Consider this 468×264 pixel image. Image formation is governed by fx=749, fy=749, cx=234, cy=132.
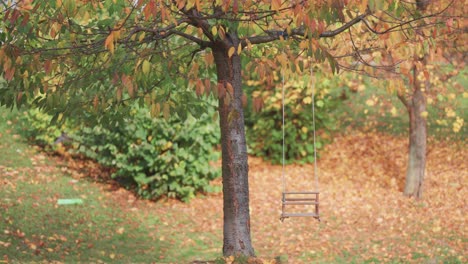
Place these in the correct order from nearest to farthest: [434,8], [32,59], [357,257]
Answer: [32,59]
[357,257]
[434,8]

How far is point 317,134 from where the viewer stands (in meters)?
17.5

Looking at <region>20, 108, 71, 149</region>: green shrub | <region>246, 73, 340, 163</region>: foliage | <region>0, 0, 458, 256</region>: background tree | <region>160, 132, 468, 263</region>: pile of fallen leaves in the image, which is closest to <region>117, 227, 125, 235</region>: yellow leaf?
<region>160, 132, 468, 263</region>: pile of fallen leaves

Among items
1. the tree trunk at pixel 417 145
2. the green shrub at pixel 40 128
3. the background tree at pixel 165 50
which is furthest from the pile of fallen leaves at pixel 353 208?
the background tree at pixel 165 50

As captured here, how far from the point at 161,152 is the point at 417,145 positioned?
192 inches

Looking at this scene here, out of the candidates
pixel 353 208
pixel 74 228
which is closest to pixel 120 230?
pixel 74 228

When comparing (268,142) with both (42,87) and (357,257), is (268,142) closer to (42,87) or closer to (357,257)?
(357,257)

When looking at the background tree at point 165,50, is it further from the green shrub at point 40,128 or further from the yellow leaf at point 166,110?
the green shrub at point 40,128

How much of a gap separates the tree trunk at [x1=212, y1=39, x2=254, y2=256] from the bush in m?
5.44

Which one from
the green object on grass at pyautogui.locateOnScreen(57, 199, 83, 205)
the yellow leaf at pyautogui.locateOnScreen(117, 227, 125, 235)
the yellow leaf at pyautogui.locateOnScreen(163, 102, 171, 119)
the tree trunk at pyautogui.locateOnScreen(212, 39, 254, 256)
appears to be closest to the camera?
the yellow leaf at pyautogui.locateOnScreen(163, 102, 171, 119)

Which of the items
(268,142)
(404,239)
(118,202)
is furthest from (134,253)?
(268,142)

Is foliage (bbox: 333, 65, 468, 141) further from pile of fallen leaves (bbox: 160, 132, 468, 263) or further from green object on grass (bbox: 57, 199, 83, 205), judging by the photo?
green object on grass (bbox: 57, 199, 83, 205)

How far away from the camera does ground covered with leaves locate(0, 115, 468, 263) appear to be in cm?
1100

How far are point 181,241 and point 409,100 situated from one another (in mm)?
5338

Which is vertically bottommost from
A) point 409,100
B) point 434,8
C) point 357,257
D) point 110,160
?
point 357,257
